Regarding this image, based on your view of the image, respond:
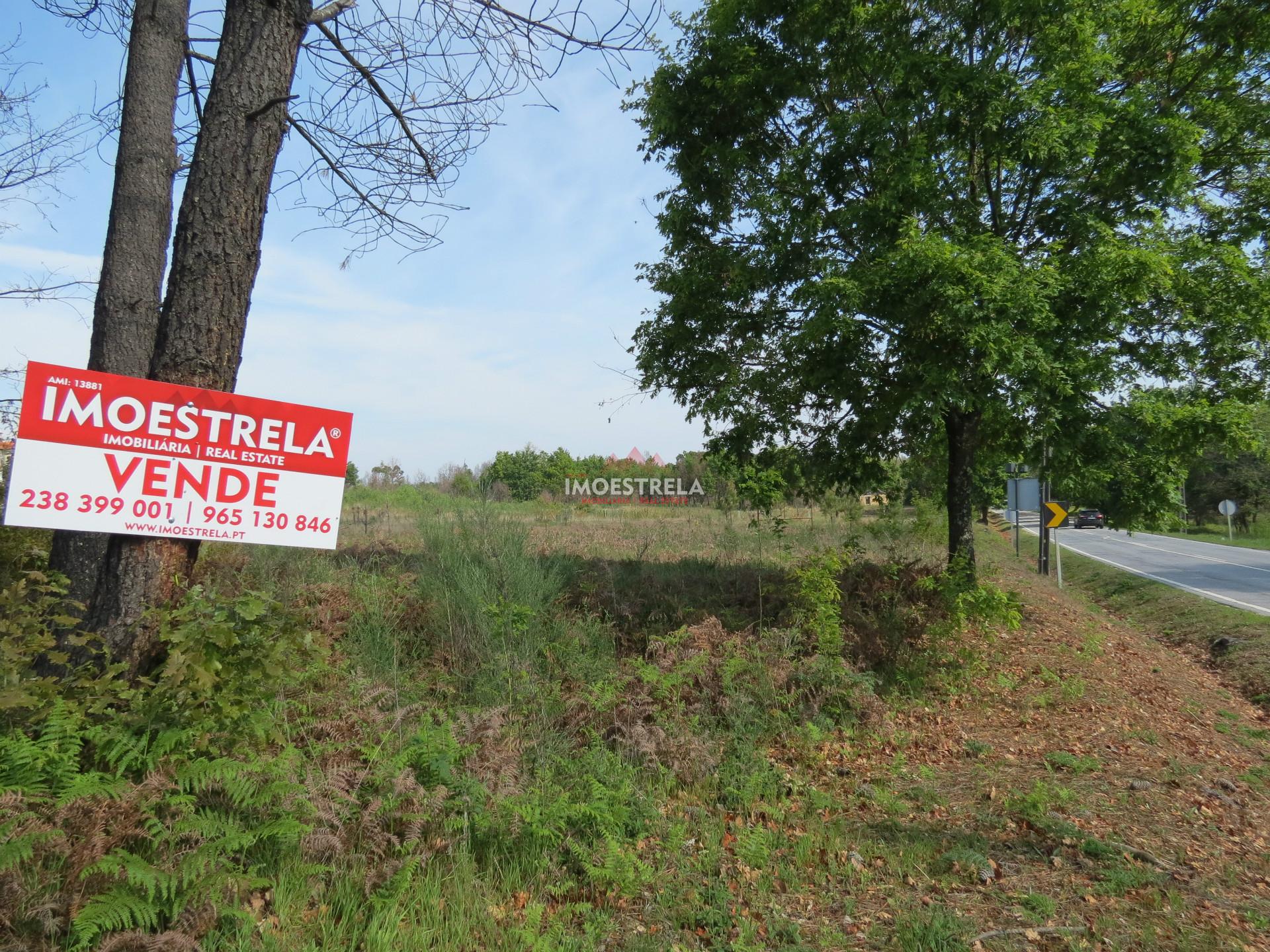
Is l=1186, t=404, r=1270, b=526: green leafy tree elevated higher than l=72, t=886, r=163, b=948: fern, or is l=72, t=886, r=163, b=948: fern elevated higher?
l=1186, t=404, r=1270, b=526: green leafy tree

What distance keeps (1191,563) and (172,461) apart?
29.5m

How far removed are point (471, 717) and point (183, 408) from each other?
2.62 meters

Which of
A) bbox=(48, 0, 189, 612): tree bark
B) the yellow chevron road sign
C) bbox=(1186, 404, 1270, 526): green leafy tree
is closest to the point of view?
bbox=(48, 0, 189, 612): tree bark

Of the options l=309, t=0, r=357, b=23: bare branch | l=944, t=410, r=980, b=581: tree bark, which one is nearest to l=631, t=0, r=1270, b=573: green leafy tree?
l=944, t=410, r=980, b=581: tree bark

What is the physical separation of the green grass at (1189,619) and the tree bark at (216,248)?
465 inches

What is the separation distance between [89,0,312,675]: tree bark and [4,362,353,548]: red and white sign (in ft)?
0.68

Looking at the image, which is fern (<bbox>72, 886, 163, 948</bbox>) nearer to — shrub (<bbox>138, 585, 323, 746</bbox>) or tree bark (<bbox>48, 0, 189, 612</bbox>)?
shrub (<bbox>138, 585, 323, 746</bbox>)

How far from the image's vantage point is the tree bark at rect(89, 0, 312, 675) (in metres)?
3.76

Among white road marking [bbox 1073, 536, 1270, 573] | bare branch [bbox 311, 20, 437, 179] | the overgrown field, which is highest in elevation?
bare branch [bbox 311, 20, 437, 179]

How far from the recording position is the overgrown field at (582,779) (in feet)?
10.4

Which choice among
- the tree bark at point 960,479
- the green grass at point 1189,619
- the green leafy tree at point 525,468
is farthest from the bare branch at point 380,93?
the green leafy tree at point 525,468

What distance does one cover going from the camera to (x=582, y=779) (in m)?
4.69

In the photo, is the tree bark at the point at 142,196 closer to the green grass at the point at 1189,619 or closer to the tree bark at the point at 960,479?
the tree bark at the point at 960,479

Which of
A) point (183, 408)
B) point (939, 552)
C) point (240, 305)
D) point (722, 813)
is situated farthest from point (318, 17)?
point (939, 552)
